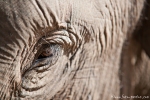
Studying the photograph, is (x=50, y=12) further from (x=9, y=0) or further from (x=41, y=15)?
(x=9, y=0)

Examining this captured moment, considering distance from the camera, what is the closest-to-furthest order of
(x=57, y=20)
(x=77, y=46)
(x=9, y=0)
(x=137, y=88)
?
Result: (x=9, y=0), (x=57, y=20), (x=77, y=46), (x=137, y=88)

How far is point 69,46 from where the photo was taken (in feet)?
4.24

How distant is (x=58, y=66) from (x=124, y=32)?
387mm

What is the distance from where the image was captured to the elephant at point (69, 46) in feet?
3.72

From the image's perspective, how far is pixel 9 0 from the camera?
1076mm

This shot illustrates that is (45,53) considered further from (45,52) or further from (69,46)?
(69,46)

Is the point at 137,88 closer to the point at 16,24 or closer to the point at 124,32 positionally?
the point at 124,32

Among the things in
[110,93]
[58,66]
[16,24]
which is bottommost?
[110,93]

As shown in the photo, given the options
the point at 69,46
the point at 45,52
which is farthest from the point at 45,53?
the point at 69,46

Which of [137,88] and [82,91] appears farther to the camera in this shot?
[137,88]

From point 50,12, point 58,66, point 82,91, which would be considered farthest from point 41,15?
point 82,91

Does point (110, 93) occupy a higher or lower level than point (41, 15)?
lower

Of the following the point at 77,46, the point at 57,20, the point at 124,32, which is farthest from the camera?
the point at 124,32

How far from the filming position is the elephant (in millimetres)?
1134
